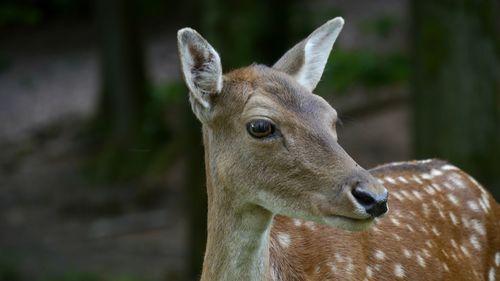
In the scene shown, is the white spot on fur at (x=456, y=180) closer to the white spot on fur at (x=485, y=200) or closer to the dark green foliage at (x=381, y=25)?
the white spot on fur at (x=485, y=200)

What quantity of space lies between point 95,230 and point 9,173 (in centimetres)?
383

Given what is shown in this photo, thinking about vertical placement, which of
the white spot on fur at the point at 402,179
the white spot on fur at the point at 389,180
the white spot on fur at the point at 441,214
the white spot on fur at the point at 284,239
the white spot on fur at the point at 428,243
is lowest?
the white spot on fur at the point at 428,243

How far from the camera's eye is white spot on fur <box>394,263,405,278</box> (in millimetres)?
5680

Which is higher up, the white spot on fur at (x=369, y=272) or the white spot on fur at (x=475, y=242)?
the white spot on fur at (x=369, y=272)

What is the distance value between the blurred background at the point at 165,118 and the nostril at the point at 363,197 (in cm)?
291

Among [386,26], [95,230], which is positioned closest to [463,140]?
[95,230]

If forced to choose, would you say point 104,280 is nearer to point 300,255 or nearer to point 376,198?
point 300,255

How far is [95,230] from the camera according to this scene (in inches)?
592

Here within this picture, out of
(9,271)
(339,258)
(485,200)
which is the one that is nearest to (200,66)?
(339,258)

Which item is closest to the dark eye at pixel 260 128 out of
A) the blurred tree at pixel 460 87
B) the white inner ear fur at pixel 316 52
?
the white inner ear fur at pixel 316 52

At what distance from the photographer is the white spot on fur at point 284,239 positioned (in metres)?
5.49

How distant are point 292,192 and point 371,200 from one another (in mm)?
459

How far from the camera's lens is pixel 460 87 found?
10.2 meters

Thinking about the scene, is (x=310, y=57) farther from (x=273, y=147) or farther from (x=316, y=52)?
(x=273, y=147)
